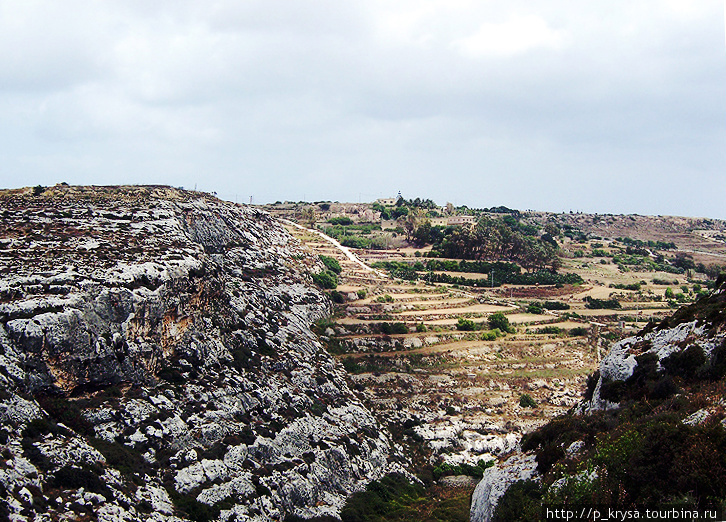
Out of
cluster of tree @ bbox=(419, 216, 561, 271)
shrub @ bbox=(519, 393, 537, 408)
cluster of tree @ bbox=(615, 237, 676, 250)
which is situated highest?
cluster of tree @ bbox=(615, 237, 676, 250)

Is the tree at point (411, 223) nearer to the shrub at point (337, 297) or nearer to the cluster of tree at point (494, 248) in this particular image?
the cluster of tree at point (494, 248)

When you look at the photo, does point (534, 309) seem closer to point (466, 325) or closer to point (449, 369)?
point (466, 325)

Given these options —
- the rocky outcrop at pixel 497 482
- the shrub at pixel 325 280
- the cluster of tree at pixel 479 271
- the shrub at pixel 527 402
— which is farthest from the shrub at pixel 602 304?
the rocky outcrop at pixel 497 482

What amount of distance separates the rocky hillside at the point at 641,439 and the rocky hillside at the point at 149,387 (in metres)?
15.2

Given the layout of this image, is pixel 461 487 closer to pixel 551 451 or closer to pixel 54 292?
pixel 551 451

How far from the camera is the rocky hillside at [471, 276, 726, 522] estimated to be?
52.9 feet

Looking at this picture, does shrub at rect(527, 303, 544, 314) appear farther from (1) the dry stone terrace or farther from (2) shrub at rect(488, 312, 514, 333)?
(2) shrub at rect(488, 312, 514, 333)

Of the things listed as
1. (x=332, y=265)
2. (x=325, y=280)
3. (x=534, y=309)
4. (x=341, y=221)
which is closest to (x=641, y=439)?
(x=325, y=280)

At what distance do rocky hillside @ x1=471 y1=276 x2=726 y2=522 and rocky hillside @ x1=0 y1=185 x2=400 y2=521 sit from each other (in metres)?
15.2

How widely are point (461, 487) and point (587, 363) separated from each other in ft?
114

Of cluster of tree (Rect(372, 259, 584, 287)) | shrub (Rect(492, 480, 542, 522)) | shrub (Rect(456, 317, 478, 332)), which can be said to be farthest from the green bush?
shrub (Rect(492, 480, 542, 522))

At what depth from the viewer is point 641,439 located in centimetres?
1830

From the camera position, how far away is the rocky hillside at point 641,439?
16109mm

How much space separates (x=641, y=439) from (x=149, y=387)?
26.6 metres
